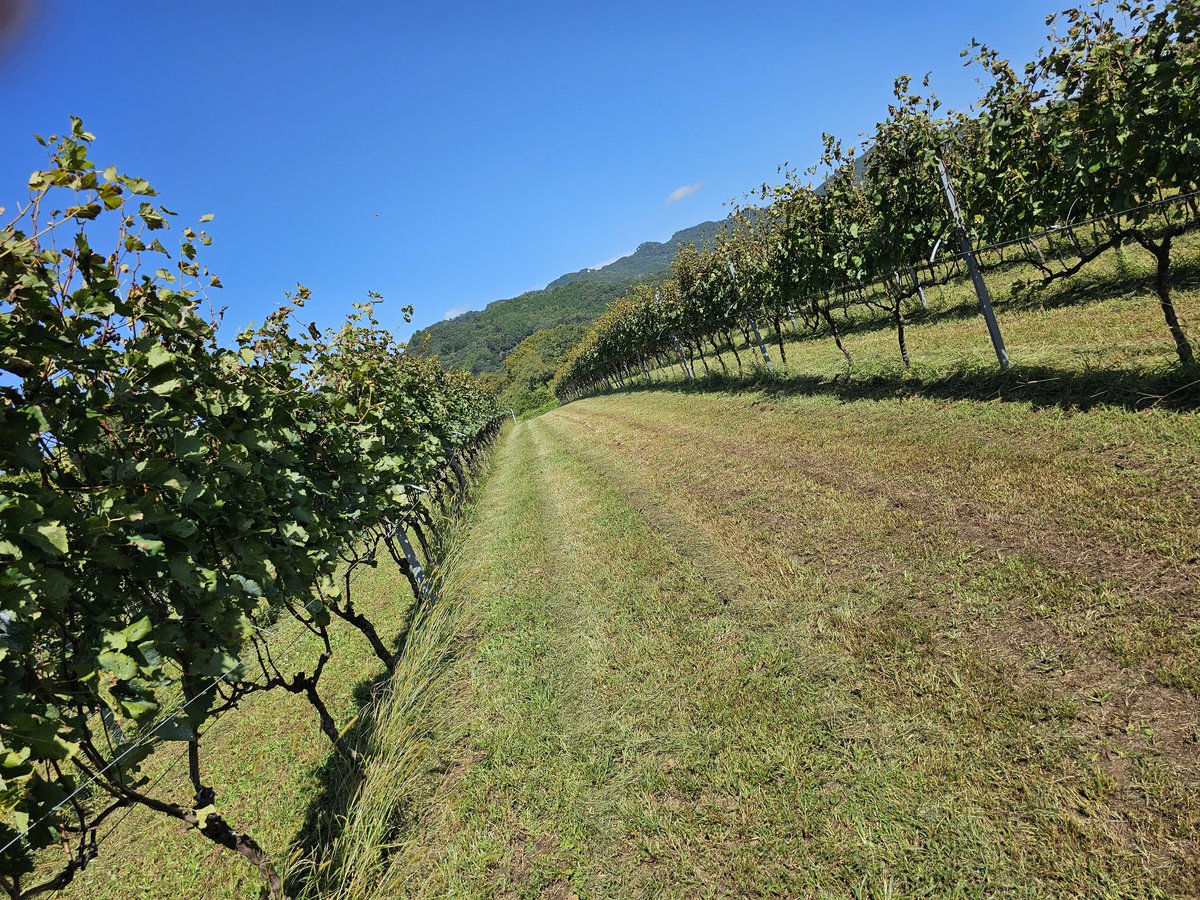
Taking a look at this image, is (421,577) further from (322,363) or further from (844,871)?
(844,871)

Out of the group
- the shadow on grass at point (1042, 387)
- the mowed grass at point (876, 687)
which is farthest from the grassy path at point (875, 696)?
the shadow on grass at point (1042, 387)

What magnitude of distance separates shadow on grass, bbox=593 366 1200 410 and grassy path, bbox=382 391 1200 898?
39cm

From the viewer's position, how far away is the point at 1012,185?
1074cm

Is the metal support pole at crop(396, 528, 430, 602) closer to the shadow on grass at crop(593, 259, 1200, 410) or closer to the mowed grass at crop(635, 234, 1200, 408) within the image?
the shadow on grass at crop(593, 259, 1200, 410)

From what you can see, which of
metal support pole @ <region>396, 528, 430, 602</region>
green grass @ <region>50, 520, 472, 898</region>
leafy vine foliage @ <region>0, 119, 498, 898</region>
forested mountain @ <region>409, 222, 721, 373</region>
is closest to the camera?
leafy vine foliage @ <region>0, 119, 498, 898</region>

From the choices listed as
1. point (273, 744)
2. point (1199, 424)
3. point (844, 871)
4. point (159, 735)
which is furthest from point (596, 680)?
point (1199, 424)

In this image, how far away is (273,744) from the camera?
21.0 feet

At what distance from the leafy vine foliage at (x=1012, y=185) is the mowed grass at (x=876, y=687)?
214cm

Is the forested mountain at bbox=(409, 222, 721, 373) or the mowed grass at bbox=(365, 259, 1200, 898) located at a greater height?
the forested mountain at bbox=(409, 222, 721, 373)

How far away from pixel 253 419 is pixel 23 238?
2.04 m

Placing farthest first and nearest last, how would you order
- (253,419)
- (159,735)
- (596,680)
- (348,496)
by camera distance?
(348,496), (596,680), (253,419), (159,735)

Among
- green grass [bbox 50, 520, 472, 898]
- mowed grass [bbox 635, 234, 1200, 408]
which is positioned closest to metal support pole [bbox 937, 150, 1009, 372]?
mowed grass [bbox 635, 234, 1200, 408]

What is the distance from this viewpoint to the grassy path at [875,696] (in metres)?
2.74

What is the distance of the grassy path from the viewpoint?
2736mm
